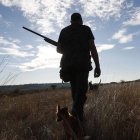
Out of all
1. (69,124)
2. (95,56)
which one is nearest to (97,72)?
(95,56)

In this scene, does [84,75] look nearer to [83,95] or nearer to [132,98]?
[83,95]

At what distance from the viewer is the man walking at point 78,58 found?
22.0 ft

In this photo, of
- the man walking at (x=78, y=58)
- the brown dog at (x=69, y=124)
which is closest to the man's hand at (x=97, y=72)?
the man walking at (x=78, y=58)

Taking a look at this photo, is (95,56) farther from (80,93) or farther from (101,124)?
(101,124)

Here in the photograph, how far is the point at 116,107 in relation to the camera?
7836 mm

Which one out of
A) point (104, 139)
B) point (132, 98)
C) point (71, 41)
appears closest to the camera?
point (104, 139)

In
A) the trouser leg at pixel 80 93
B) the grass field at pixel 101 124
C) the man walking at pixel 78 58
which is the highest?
the man walking at pixel 78 58

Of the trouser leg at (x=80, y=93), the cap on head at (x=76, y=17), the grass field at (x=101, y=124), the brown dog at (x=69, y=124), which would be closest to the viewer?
the brown dog at (x=69, y=124)

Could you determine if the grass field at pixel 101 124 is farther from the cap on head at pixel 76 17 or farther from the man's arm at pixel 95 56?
the cap on head at pixel 76 17

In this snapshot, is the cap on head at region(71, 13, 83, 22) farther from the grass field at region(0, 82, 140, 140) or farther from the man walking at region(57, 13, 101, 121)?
the grass field at region(0, 82, 140, 140)

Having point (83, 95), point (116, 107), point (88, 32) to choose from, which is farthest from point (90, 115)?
point (88, 32)

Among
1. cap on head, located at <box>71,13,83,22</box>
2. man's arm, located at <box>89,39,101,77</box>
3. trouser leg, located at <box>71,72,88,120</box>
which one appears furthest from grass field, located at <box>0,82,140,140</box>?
cap on head, located at <box>71,13,83,22</box>

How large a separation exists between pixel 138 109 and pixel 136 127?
1372 mm

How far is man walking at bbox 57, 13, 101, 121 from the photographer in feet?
22.0
